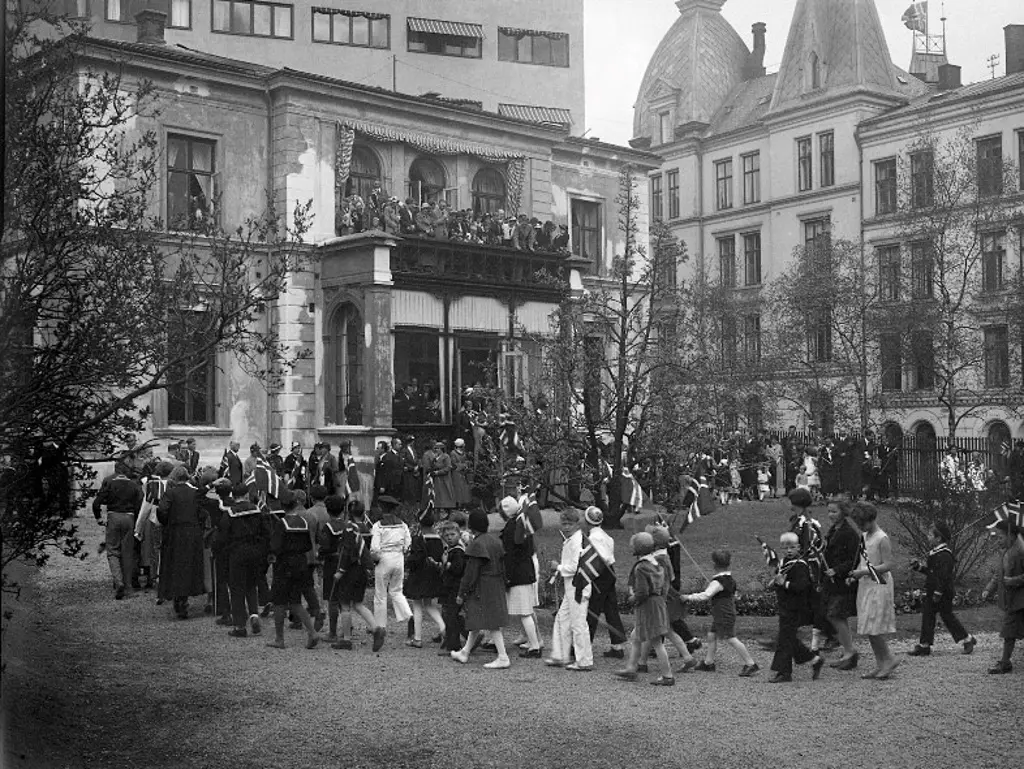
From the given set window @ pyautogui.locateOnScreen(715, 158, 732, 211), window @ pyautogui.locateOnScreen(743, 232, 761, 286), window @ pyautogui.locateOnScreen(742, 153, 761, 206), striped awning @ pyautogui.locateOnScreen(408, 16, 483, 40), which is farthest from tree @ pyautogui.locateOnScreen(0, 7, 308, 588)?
striped awning @ pyautogui.locateOnScreen(408, 16, 483, 40)

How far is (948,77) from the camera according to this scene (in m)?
20.8

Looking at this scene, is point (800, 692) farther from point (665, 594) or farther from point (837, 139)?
point (837, 139)

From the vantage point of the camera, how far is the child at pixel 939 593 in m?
14.6

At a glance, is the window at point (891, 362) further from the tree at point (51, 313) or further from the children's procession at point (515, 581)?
the tree at point (51, 313)

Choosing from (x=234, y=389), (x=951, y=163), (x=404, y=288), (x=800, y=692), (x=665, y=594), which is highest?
(x=951, y=163)

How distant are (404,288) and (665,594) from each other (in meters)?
20.5

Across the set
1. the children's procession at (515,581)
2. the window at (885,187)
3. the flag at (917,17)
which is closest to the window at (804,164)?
the window at (885,187)

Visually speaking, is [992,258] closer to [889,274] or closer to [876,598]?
[889,274]

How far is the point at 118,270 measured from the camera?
10.9m

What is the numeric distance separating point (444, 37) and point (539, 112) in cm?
592

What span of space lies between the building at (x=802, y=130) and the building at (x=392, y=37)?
547 centimetres

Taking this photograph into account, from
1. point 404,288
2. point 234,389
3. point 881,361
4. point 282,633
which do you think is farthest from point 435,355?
point 282,633

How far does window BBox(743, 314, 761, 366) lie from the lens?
126 feet

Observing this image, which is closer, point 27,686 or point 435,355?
point 27,686
